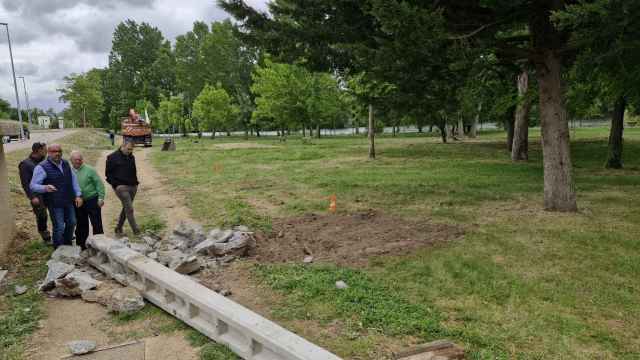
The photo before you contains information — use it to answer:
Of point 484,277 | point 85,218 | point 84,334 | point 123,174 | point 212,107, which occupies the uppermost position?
point 212,107

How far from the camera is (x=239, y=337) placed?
13.9 feet

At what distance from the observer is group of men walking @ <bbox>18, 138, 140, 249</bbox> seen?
7.05 metres

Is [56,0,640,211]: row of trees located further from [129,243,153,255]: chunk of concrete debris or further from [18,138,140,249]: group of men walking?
[129,243,153,255]: chunk of concrete debris

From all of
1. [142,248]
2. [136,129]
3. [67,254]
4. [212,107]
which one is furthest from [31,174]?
[212,107]

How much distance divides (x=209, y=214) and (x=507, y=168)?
1168 cm

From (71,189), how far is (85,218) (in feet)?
2.19

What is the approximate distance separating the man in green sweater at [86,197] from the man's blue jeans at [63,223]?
0.45 ft

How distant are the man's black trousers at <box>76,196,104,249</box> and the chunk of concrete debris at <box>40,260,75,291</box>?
119 cm

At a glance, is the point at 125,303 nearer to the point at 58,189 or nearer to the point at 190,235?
the point at 190,235

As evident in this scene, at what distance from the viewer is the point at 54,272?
598 cm

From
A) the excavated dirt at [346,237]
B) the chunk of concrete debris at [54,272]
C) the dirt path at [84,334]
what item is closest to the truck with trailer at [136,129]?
the excavated dirt at [346,237]

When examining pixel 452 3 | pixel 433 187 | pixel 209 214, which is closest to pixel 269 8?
pixel 452 3

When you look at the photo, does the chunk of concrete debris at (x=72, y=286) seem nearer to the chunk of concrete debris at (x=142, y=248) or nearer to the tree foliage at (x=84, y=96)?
the chunk of concrete debris at (x=142, y=248)

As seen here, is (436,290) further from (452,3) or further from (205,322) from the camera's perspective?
(452,3)
